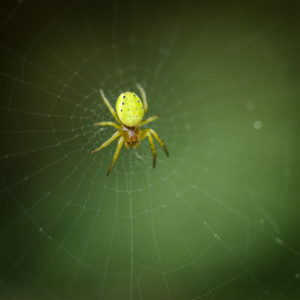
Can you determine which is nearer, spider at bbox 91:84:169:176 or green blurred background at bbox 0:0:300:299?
spider at bbox 91:84:169:176

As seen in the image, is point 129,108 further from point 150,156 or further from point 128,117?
point 150,156

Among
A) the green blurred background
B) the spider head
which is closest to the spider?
the spider head

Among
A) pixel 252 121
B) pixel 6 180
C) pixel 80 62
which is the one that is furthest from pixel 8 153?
pixel 252 121

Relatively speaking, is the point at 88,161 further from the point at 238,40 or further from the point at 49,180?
the point at 238,40

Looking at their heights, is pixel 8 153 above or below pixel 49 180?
above

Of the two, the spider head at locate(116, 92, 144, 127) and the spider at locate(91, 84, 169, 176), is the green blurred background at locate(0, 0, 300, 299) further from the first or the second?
the spider head at locate(116, 92, 144, 127)

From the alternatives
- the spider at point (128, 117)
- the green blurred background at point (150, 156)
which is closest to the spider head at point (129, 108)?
the spider at point (128, 117)
